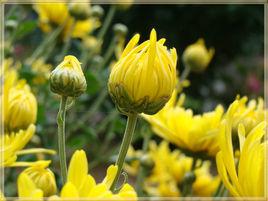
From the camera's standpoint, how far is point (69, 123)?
1696mm

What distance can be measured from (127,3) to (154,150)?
40cm

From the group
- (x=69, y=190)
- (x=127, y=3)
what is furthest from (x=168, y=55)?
(x=127, y=3)

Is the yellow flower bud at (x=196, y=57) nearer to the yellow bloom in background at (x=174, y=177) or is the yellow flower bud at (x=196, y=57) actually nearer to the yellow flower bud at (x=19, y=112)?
the yellow bloom in background at (x=174, y=177)

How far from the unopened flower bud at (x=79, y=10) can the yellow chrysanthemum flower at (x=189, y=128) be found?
492mm

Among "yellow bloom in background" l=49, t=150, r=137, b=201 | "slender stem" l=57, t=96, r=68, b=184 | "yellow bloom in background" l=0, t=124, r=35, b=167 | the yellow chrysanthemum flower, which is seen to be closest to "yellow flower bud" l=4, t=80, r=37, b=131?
"yellow bloom in background" l=0, t=124, r=35, b=167

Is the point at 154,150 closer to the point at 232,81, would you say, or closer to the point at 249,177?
the point at 249,177

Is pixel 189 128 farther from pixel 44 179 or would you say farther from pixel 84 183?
pixel 84 183

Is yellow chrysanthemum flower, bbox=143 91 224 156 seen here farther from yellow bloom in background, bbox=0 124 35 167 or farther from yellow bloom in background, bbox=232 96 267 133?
yellow bloom in background, bbox=0 124 35 167

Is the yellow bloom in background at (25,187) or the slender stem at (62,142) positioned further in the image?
the slender stem at (62,142)

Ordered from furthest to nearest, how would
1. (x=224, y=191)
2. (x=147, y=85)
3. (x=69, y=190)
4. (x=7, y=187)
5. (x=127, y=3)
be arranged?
(x=127, y=3), (x=7, y=187), (x=224, y=191), (x=147, y=85), (x=69, y=190)

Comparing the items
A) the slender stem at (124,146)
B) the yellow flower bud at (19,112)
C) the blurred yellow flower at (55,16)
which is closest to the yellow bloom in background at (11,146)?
the yellow flower bud at (19,112)

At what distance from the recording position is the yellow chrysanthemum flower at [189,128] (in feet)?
3.25

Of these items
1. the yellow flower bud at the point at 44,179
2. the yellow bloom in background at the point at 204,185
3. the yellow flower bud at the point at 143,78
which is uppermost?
the yellow flower bud at the point at 143,78

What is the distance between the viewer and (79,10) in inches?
58.7
